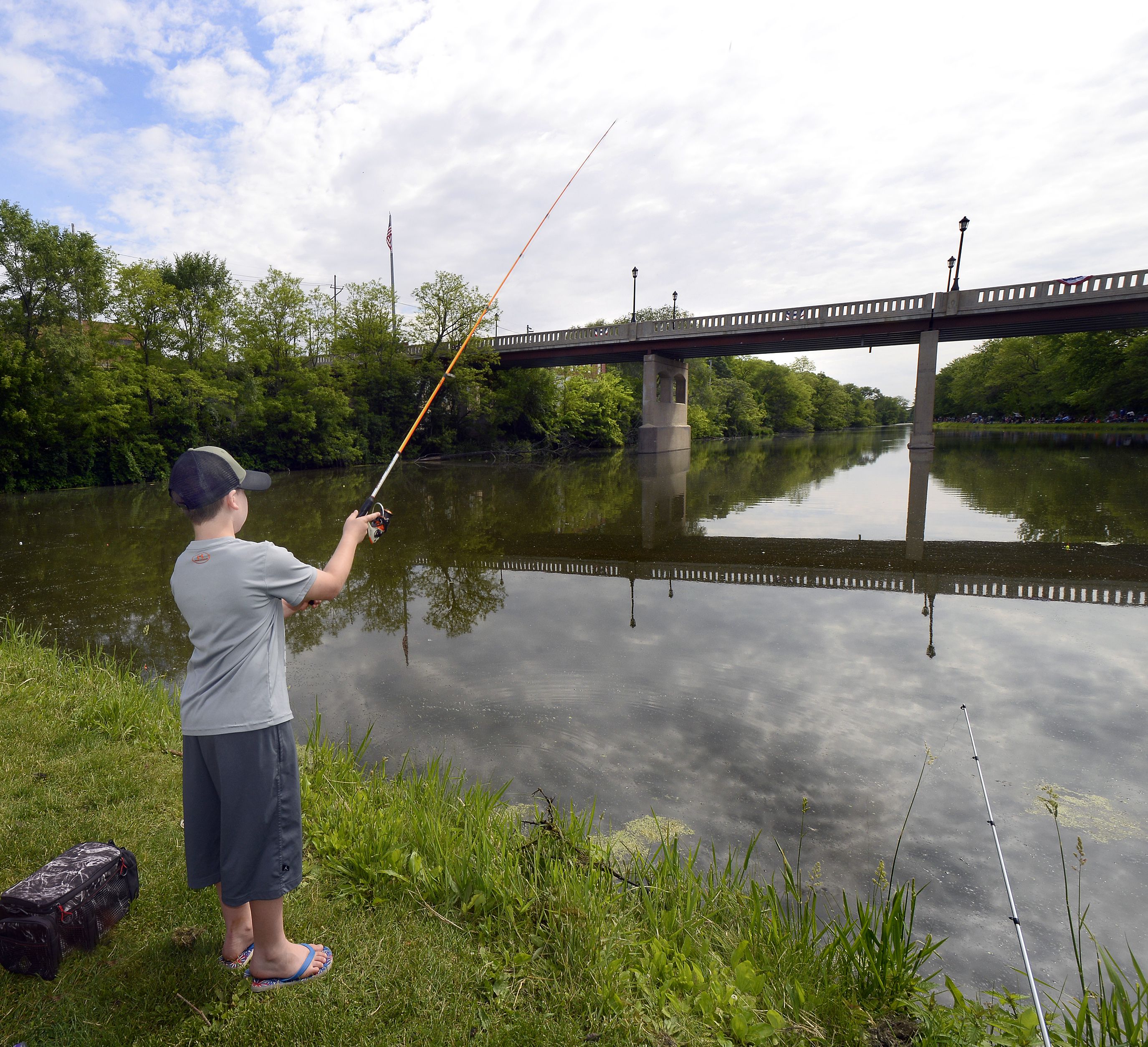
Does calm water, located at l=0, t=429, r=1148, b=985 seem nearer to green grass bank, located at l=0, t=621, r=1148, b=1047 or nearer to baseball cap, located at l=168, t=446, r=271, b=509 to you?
green grass bank, located at l=0, t=621, r=1148, b=1047

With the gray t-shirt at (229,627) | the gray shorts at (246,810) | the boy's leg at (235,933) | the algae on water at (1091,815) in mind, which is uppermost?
the gray t-shirt at (229,627)

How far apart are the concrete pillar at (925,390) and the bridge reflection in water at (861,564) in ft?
79.3

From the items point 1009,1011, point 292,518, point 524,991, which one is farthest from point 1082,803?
point 292,518

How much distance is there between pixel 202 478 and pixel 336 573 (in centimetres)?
57

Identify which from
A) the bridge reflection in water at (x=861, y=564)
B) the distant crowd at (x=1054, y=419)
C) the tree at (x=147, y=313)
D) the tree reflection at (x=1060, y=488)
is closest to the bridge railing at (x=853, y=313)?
the tree reflection at (x=1060, y=488)

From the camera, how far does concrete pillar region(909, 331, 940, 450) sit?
32.9 m

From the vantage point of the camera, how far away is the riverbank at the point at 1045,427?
50.1m

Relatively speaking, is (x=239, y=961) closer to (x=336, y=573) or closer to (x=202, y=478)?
(x=336, y=573)

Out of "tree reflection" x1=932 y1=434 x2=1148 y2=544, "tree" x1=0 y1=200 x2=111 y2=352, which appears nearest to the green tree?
"tree reflection" x1=932 y1=434 x2=1148 y2=544

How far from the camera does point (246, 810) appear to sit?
7.49ft

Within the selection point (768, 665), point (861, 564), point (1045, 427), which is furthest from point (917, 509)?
point (1045, 427)

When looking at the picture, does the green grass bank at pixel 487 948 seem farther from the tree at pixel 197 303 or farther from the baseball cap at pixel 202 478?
the tree at pixel 197 303

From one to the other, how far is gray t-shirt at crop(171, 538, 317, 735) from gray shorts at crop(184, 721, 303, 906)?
72mm

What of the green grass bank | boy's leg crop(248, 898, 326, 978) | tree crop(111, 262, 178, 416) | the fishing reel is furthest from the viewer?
tree crop(111, 262, 178, 416)
